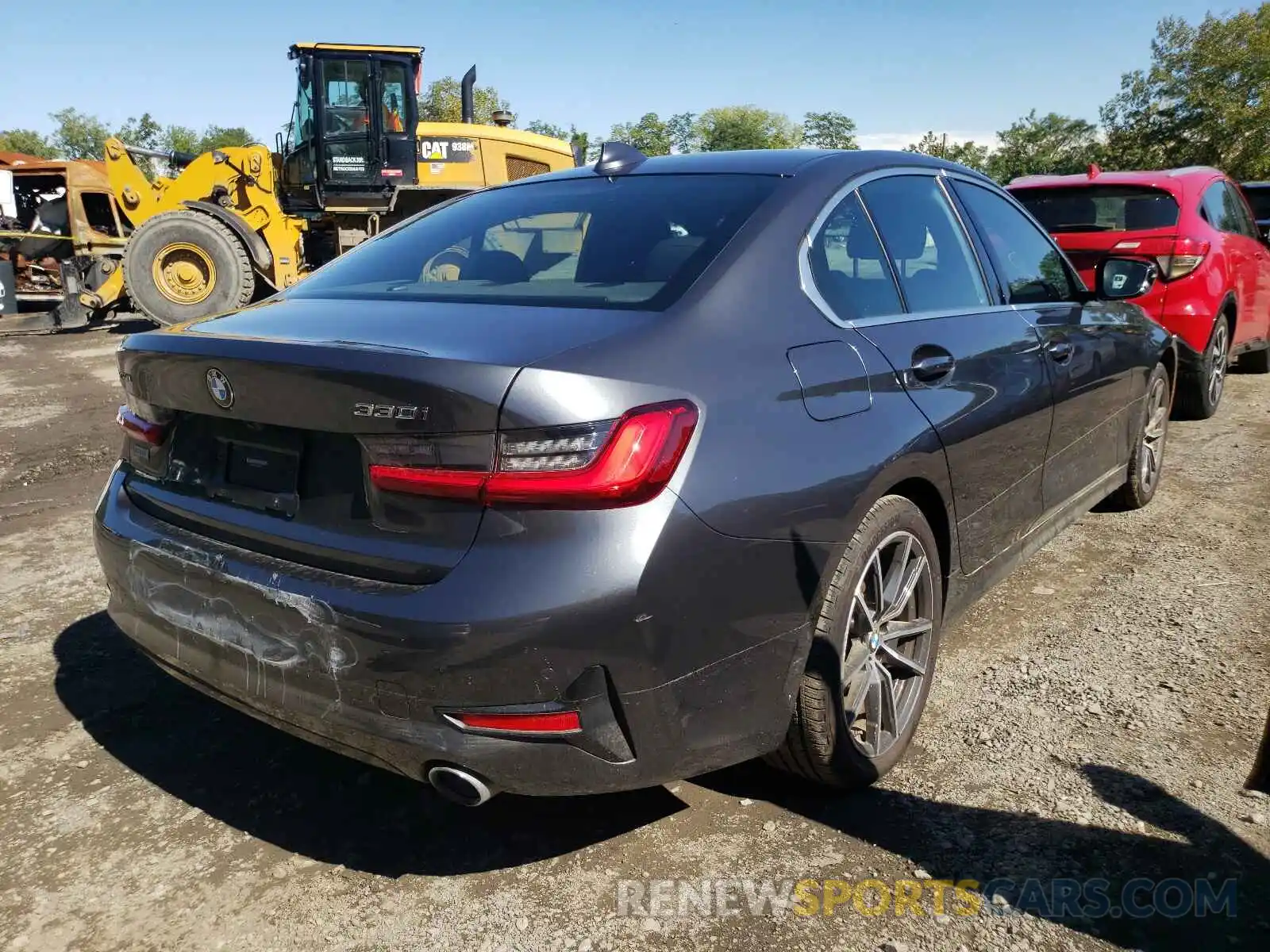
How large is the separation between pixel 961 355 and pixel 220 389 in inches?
79.1

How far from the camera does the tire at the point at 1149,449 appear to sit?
4.68 meters

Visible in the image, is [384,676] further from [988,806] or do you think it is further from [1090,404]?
[1090,404]

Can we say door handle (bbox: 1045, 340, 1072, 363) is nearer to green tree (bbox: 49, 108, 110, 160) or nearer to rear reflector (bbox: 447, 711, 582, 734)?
rear reflector (bbox: 447, 711, 582, 734)

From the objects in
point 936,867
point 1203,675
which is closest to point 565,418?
point 936,867

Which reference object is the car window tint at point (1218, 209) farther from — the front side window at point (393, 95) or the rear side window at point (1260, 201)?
the front side window at point (393, 95)

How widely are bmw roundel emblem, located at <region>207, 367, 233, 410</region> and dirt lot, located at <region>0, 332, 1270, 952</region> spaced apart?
1.09 metres

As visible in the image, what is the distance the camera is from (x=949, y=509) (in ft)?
9.15

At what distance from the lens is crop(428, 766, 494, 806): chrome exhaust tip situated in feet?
6.48

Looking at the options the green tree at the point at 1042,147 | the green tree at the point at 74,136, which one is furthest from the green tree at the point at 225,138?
the green tree at the point at 1042,147

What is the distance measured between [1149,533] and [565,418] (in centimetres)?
383

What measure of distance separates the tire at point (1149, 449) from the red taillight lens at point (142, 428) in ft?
13.3

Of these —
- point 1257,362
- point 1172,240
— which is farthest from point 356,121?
point 1257,362

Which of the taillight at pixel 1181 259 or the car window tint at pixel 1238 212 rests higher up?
the car window tint at pixel 1238 212

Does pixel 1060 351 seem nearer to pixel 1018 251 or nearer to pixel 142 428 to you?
pixel 1018 251
